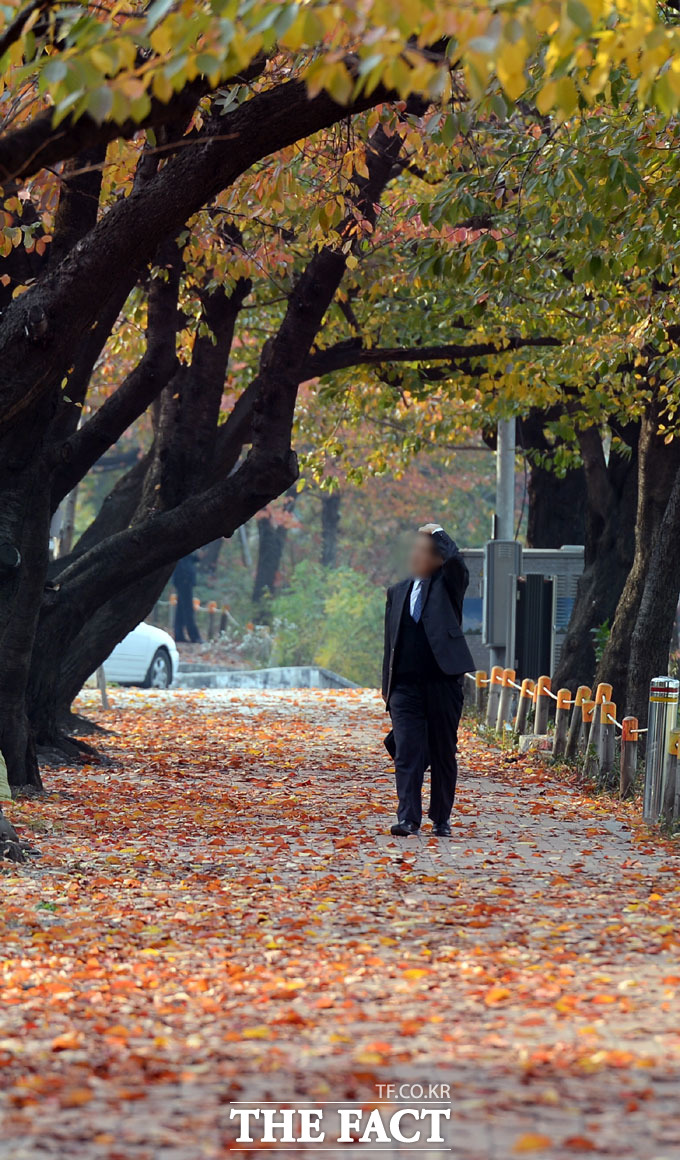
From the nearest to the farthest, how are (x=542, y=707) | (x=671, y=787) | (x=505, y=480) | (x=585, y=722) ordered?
(x=671, y=787) → (x=585, y=722) → (x=542, y=707) → (x=505, y=480)

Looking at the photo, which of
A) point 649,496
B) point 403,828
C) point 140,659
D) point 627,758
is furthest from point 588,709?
point 140,659

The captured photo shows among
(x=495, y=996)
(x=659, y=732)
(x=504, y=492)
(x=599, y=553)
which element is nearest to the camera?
(x=495, y=996)

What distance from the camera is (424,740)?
33.2ft

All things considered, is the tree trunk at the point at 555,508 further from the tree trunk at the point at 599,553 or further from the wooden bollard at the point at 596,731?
the wooden bollard at the point at 596,731

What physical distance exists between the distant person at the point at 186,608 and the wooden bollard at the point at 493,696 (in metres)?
22.8

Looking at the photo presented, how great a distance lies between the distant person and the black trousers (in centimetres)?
3104

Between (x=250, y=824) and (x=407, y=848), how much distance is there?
158cm

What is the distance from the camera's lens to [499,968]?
6.17m

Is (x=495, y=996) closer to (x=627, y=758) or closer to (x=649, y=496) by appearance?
(x=627, y=758)

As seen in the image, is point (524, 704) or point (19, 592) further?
point (524, 704)

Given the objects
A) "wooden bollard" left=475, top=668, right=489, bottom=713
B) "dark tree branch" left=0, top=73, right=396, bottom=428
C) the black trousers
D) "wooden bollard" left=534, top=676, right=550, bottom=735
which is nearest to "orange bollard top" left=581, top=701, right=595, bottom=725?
"wooden bollard" left=534, top=676, right=550, bottom=735

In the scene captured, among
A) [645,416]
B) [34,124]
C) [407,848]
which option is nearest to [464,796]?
[407,848]

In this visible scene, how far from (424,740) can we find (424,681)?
0.38 m

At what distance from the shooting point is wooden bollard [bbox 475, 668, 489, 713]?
1995 centimetres
